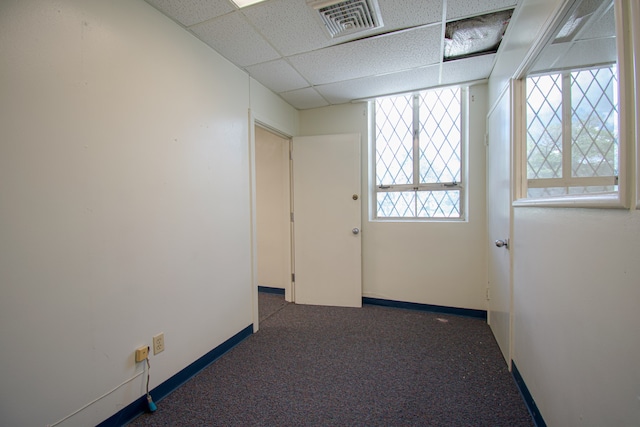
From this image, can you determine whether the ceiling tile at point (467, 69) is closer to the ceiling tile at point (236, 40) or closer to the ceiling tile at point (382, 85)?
the ceiling tile at point (382, 85)

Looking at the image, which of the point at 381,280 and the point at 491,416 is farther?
the point at 381,280

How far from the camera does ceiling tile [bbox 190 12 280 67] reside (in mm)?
1670

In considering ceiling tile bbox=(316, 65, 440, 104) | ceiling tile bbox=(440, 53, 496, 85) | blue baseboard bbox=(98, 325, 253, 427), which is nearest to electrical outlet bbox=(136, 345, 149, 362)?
blue baseboard bbox=(98, 325, 253, 427)

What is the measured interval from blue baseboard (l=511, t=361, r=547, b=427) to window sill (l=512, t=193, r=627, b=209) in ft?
3.39

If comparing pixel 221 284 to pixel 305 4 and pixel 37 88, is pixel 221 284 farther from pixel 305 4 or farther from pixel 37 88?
pixel 305 4

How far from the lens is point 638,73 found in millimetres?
662

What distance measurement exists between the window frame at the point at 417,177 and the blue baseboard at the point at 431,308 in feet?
2.97

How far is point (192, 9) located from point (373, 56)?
1.29 metres

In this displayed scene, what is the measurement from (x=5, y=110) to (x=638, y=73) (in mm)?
2018

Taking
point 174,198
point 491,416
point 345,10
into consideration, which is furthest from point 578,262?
point 174,198

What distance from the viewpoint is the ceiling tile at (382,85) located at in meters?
2.36

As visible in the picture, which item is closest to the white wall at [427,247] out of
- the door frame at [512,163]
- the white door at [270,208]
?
the white door at [270,208]

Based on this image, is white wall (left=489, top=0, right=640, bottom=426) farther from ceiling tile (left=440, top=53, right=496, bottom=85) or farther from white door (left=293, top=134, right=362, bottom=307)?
white door (left=293, top=134, right=362, bottom=307)

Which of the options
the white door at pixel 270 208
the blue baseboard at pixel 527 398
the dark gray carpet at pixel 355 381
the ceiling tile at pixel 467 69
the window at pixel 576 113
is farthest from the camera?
the white door at pixel 270 208
